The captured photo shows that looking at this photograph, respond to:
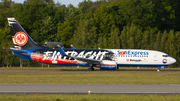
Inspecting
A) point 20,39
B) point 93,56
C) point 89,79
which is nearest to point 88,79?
point 89,79

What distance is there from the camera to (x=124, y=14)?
302ft

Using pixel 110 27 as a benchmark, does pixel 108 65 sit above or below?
below

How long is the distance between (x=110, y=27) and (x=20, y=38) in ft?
165

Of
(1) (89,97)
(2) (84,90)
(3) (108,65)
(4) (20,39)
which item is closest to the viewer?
(1) (89,97)

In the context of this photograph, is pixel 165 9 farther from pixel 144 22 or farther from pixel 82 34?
pixel 82 34

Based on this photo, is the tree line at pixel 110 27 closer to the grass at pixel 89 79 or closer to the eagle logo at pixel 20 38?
the eagle logo at pixel 20 38

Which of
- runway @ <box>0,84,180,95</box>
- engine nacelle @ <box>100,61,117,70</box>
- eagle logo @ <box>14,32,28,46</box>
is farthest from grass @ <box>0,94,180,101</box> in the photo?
eagle logo @ <box>14,32,28,46</box>

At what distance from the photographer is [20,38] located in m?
46.6

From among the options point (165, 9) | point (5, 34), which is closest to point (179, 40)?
point (165, 9)

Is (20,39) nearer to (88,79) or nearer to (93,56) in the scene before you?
(93,56)

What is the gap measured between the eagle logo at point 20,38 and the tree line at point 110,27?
1763 centimetres

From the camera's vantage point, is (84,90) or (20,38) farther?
(20,38)

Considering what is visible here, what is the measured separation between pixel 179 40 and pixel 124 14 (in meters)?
25.8

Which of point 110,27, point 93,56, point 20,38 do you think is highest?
point 110,27
